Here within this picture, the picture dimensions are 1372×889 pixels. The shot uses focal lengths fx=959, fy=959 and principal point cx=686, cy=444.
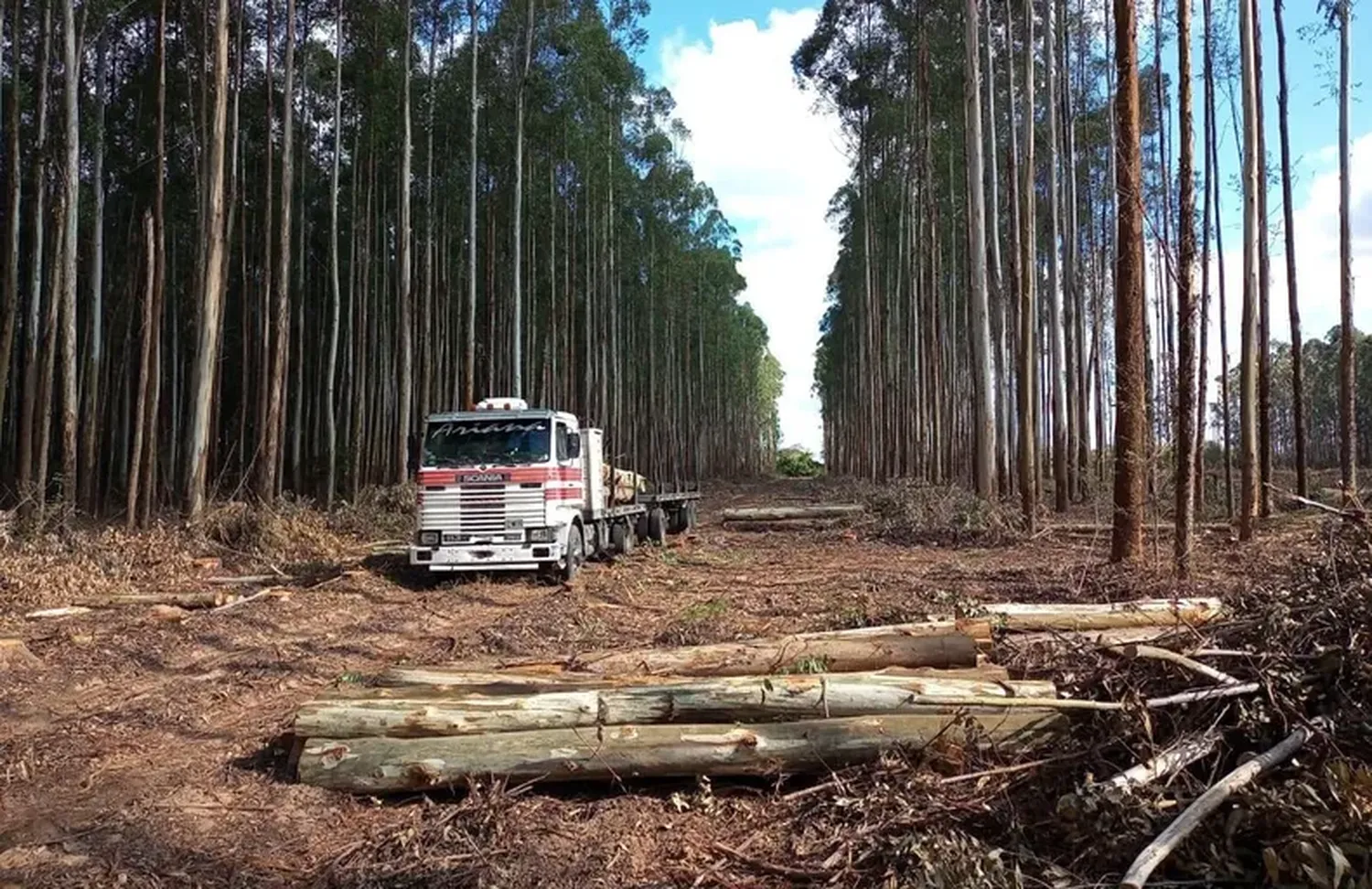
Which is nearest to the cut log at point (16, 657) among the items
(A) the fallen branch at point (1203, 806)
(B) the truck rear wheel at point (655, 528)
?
(A) the fallen branch at point (1203, 806)

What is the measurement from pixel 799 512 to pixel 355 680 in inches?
647

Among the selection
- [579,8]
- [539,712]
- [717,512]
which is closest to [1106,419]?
[717,512]

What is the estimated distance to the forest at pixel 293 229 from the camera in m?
15.6

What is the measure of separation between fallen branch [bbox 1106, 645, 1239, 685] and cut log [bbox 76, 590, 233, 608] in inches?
399

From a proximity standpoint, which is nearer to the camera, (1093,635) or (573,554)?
(1093,635)

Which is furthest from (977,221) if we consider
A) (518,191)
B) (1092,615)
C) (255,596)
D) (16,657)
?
(16,657)

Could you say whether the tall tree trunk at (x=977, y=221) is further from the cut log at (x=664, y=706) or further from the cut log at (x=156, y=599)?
the cut log at (x=664, y=706)

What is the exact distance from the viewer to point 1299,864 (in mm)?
3023

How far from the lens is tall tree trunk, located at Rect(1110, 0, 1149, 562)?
410 inches

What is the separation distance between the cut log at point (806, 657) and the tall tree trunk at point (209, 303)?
10.6 m

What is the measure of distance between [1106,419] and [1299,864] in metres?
29.2

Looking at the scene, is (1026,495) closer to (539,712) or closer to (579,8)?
(539,712)

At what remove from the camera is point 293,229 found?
28.9m

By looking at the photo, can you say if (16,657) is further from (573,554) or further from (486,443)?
(573,554)
